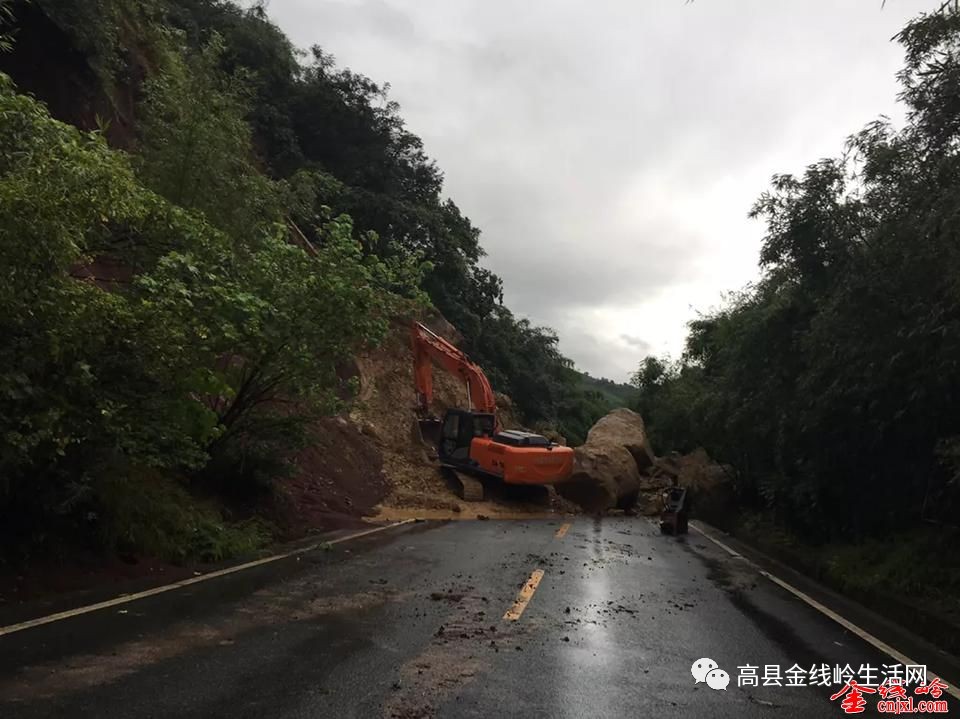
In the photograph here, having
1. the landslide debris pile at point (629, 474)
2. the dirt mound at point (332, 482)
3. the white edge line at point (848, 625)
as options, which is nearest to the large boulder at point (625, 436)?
the landslide debris pile at point (629, 474)

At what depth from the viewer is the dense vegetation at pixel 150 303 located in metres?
7.06

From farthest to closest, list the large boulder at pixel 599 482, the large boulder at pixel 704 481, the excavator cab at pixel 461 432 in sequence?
the large boulder at pixel 599 482, the large boulder at pixel 704 481, the excavator cab at pixel 461 432

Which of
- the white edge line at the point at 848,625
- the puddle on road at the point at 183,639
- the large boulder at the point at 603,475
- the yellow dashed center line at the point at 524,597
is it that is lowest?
the puddle on road at the point at 183,639

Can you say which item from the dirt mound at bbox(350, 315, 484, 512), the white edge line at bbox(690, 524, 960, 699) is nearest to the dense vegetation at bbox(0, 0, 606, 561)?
the dirt mound at bbox(350, 315, 484, 512)

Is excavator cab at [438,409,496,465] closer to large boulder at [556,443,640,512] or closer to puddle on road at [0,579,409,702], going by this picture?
large boulder at [556,443,640,512]

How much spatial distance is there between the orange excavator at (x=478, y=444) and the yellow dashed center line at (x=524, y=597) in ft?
37.4

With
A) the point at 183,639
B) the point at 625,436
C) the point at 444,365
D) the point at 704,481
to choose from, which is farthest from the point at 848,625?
the point at 625,436

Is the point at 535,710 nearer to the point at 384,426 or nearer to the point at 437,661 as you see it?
the point at 437,661

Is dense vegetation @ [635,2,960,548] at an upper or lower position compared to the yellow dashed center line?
upper

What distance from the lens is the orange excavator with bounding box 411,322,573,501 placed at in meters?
21.7

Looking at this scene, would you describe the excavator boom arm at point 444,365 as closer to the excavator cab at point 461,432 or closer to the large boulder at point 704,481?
the excavator cab at point 461,432

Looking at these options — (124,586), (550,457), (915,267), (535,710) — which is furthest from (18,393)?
(550,457)

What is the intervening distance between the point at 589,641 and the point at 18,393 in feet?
18.1

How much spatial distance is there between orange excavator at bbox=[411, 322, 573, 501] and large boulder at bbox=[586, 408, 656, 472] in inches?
282
